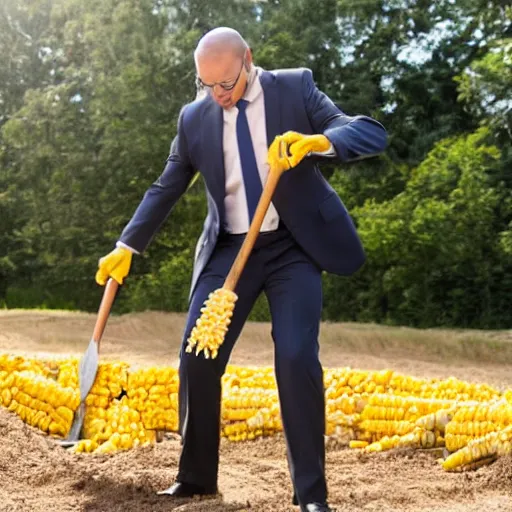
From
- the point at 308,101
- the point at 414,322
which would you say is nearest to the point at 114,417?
the point at 308,101

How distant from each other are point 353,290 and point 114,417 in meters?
7.81

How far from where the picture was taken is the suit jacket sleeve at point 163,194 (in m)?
3.56

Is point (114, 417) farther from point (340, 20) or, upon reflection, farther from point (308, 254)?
point (340, 20)

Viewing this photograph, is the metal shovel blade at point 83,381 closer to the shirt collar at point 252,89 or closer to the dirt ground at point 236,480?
the dirt ground at point 236,480

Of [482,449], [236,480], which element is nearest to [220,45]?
[236,480]

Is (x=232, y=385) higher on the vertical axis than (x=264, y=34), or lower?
lower

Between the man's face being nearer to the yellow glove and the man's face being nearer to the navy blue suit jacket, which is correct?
the navy blue suit jacket

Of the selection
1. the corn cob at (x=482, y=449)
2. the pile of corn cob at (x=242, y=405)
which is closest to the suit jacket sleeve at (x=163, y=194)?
the pile of corn cob at (x=242, y=405)

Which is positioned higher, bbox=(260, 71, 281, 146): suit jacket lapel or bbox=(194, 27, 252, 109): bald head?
bbox=(194, 27, 252, 109): bald head

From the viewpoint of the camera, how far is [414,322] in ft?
39.9

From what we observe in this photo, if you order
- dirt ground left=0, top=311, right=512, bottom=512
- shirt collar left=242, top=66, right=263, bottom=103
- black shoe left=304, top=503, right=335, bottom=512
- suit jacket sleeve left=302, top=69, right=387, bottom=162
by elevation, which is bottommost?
dirt ground left=0, top=311, right=512, bottom=512

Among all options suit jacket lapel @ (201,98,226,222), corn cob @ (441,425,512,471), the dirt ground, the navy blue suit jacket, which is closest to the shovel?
the dirt ground

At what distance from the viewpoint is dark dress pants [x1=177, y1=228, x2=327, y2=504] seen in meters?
3.14

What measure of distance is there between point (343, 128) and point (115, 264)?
107 centimetres
